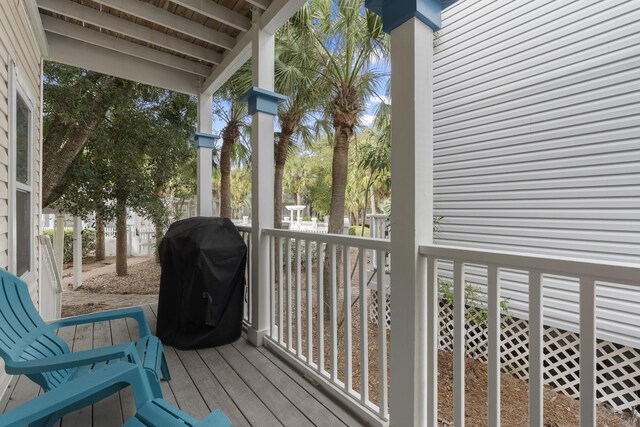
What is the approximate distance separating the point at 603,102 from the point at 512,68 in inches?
45.4

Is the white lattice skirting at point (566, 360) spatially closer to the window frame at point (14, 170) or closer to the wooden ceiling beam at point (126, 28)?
the window frame at point (14, 170)

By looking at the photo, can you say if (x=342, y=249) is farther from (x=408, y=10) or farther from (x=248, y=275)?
(x=248, y=275)

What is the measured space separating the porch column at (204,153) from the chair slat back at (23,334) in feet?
8.30

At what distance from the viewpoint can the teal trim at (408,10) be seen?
4.74 ft

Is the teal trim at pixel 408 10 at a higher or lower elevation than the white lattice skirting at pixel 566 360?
higher

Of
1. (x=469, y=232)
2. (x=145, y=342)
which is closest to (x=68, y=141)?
(x=145, y=342)

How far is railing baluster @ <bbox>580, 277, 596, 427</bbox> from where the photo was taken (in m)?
0.99

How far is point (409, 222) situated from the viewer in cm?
149

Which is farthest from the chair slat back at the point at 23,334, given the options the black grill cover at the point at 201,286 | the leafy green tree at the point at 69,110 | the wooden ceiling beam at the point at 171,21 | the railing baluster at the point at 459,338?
the leafy green tree at the point at 69,110

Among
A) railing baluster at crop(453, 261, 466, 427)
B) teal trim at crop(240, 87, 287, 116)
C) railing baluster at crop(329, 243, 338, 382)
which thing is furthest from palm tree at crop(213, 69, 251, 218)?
railing baluster at crop(453, 261, 466, 427)

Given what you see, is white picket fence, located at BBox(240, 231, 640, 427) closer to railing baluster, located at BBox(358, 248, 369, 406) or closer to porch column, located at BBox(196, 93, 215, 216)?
railing baluster, located at BBox(358, 248, 369, 406)

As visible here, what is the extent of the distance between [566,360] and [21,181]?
563cm

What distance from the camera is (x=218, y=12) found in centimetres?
291

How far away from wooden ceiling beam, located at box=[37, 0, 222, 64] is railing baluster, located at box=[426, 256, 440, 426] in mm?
3430
